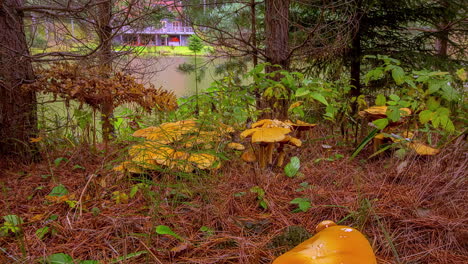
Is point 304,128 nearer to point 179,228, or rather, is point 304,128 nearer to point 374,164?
point 374,164

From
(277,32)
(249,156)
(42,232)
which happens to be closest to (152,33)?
(277,32)

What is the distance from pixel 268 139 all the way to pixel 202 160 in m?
0.44

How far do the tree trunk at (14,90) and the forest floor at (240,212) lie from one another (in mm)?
592

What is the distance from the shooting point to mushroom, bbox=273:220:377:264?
0.88 meters

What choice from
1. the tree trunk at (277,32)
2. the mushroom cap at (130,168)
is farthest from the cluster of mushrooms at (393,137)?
the tree trunk at (277,32)

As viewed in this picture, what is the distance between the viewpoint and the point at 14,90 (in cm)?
253

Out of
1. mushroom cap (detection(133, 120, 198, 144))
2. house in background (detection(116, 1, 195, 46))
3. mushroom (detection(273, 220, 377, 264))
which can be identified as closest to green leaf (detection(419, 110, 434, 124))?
mushroom (detection(273, 220, 377, 264))

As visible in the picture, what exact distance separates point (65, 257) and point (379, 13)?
559 cm

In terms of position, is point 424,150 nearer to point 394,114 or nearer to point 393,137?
point 393,137

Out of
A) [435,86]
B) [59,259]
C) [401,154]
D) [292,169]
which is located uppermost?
[435,86]

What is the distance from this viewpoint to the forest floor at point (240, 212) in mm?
1269

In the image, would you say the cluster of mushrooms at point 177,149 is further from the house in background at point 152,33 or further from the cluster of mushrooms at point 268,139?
the house in background at point 152,33

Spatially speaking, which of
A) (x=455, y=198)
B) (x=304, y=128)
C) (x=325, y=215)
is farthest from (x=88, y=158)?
(x=455, y=198)

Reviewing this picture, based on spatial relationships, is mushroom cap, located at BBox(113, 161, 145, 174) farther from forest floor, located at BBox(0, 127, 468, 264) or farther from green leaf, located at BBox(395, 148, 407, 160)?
green leaf, located at BBox(395, 148, 407, 160)
